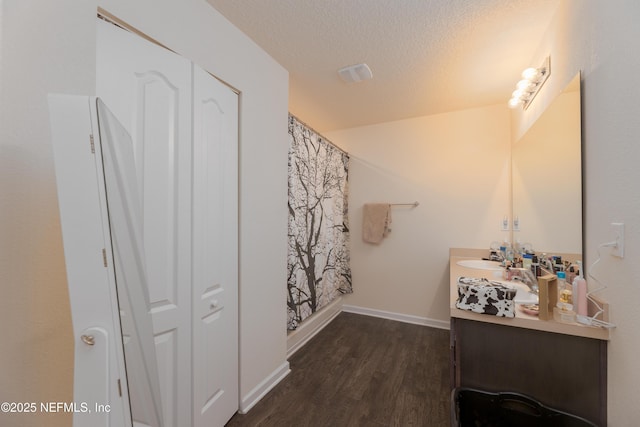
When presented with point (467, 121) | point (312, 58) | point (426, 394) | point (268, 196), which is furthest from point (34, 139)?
point (467, 121)

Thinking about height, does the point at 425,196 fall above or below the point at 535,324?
above

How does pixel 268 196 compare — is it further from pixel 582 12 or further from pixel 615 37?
pixel 582 12

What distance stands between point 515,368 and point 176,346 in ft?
5.18

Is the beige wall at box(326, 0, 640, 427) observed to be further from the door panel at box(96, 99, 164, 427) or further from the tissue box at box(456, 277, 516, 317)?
the door panel at box(96, 99, 164, 427)

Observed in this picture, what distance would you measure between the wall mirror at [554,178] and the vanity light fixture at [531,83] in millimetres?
252

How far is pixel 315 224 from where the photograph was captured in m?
→ 2.62

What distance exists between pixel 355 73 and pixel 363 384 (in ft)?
8.18

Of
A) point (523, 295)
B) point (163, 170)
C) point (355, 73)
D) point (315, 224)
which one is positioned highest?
point (355, 73)

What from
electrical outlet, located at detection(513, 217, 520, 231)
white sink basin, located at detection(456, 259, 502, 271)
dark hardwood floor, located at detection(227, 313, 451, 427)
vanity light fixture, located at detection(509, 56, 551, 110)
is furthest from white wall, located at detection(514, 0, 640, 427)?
electrical outlet, located at detection(513, 217, 520, 231)

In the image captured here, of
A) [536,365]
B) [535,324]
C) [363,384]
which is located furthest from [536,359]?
[363,384]

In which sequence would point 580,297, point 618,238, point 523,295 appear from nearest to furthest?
point 618,238 → point 580,297 → point 523,295

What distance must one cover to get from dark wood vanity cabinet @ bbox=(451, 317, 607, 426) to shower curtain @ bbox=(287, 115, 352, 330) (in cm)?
140

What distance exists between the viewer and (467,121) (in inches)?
110

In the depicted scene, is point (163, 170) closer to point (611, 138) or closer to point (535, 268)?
point (611, 138)
